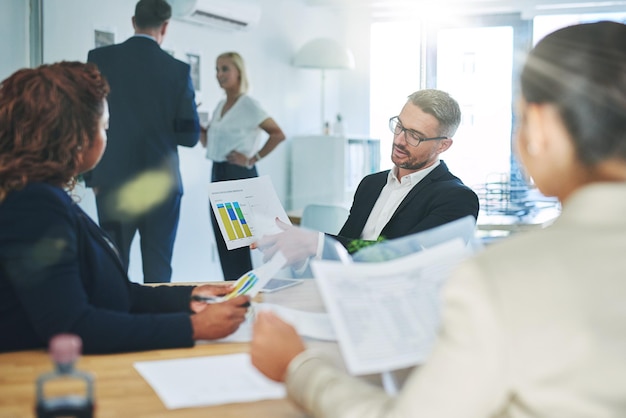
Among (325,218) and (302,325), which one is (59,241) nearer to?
(302,325)

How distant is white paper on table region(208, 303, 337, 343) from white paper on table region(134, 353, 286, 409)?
0.13m

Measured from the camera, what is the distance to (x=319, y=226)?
3.79m

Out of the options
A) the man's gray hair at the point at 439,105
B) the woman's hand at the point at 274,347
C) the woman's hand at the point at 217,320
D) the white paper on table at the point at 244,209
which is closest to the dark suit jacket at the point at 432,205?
the man's gray hair at the point at 439,105

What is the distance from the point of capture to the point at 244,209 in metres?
2.11

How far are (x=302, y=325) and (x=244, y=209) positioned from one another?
0.55 meters

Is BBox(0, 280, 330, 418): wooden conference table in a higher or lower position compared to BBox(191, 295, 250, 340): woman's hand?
lower

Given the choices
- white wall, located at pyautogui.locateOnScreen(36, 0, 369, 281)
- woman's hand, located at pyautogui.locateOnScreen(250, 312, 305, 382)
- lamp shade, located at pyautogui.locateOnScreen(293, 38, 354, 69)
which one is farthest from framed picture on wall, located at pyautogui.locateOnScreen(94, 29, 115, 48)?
woman's hand, located at pyautogui.locateOnScreen(250, 312, 305, 382)

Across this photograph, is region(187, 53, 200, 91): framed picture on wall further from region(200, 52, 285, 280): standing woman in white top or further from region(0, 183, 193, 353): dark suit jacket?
region(0, 183, 193, 353): dark suit jacket

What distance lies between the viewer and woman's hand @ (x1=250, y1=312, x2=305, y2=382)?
1.17 m

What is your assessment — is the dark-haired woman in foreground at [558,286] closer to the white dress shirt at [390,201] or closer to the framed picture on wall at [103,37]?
the white dress shirt at [390,201]

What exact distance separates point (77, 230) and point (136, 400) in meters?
0.47

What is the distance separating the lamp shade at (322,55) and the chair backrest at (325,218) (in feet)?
9.82

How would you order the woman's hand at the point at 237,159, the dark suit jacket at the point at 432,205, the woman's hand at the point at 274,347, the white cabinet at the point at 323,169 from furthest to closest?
the white cabinet at the point at 323,169, the woman's hand at the point at 237,159, the dark suit jacket at the point at 432,205, the woman's hand at the point at 274,347

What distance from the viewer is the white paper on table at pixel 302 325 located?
5.27 ft
